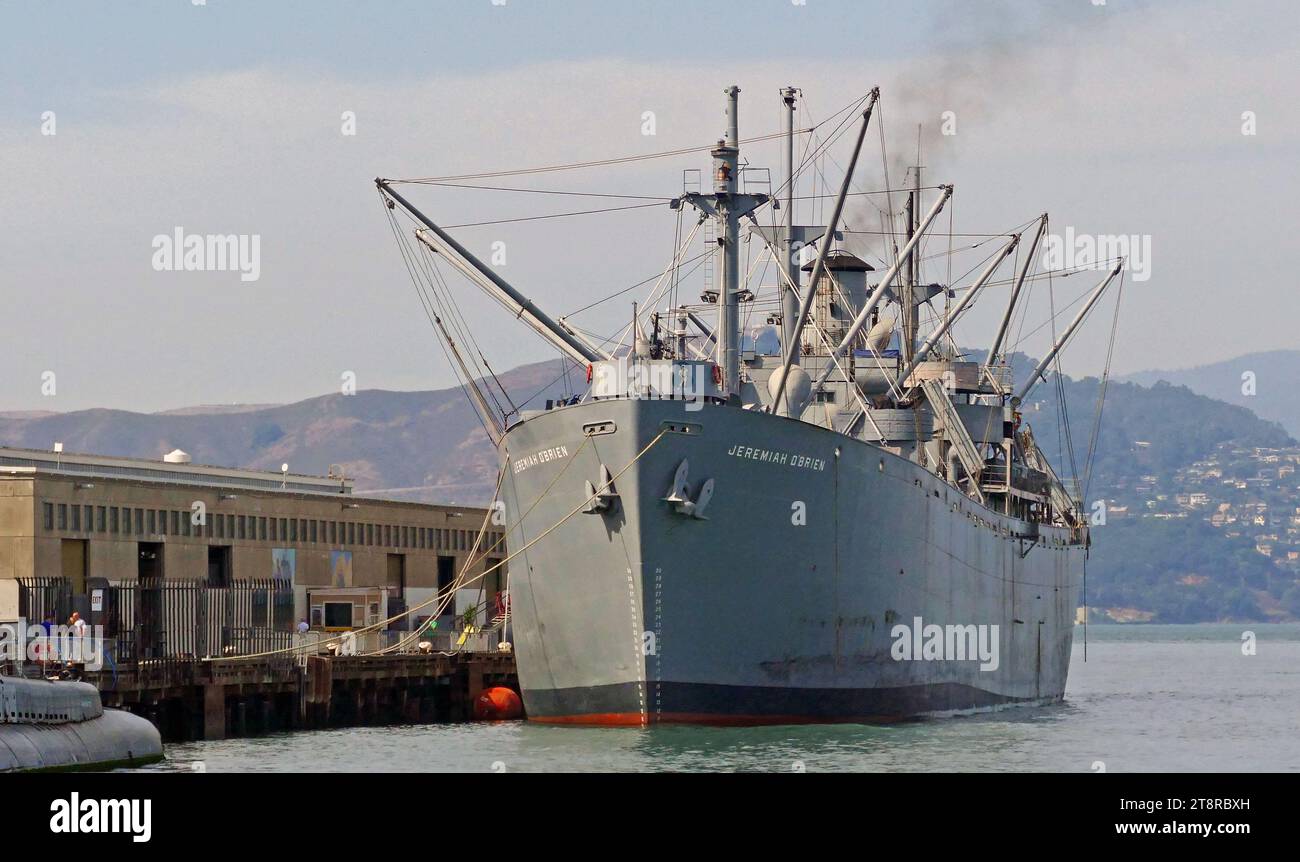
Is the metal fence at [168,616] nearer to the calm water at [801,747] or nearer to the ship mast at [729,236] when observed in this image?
the calm water at [801,747]

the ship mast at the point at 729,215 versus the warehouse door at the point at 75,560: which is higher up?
the ship mast at the point at 729,215

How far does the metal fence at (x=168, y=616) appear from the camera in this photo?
145ft

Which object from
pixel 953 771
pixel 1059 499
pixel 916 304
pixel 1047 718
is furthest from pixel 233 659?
pixel 1059 499

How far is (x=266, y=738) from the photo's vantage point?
44625 millimetres

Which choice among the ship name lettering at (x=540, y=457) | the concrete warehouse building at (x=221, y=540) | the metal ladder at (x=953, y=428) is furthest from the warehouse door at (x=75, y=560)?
the metal ladder at (x=953, y=428)

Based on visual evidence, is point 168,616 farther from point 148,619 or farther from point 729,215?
point 729,215

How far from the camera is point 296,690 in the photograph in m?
47.3

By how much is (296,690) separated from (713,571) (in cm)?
1173

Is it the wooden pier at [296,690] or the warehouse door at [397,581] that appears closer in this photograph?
the wooden pier at [296,690]

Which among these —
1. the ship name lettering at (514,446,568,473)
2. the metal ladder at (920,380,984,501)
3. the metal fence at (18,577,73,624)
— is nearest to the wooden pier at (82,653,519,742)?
the metal fence at (18,577,73,624)

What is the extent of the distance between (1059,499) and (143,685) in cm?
4223

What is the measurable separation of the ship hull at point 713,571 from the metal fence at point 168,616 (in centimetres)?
748

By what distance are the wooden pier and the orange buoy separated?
1.46 feet

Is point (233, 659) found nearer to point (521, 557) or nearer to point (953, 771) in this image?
point (521, 557)
